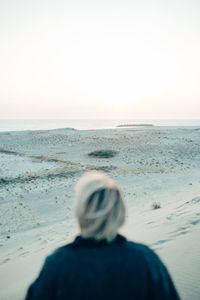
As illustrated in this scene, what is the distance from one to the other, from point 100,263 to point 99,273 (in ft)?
0.21

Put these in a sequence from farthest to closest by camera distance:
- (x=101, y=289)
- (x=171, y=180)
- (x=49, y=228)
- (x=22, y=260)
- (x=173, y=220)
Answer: (x=171, y=180) → (x=49, y=228) → (x=173, y=220) → (x=22, y=260) → (x=101, y=289)

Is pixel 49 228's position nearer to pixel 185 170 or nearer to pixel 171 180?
pixel 171 180

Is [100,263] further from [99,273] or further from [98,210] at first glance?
[98,210]

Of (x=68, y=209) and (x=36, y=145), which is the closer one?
(x=68, y=209)

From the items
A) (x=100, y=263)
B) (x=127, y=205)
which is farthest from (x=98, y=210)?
(x=127, y=205)

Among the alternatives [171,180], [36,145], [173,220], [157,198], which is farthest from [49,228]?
[36,145]

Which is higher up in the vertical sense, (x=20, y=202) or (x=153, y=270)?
(x=153, y=270)

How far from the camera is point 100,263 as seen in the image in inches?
67.9

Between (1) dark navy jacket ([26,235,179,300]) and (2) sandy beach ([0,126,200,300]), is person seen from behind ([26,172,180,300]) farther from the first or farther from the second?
(2) sandy beach ([0,126,200,300])

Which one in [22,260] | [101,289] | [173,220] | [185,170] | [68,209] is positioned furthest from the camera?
[185,170]

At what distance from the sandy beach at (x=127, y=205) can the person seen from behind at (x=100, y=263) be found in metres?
2.74

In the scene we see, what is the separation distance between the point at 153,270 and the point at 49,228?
8145 mm

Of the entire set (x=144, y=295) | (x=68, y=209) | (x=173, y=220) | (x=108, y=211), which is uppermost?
(x=108, y=211)

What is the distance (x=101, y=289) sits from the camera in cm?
174
